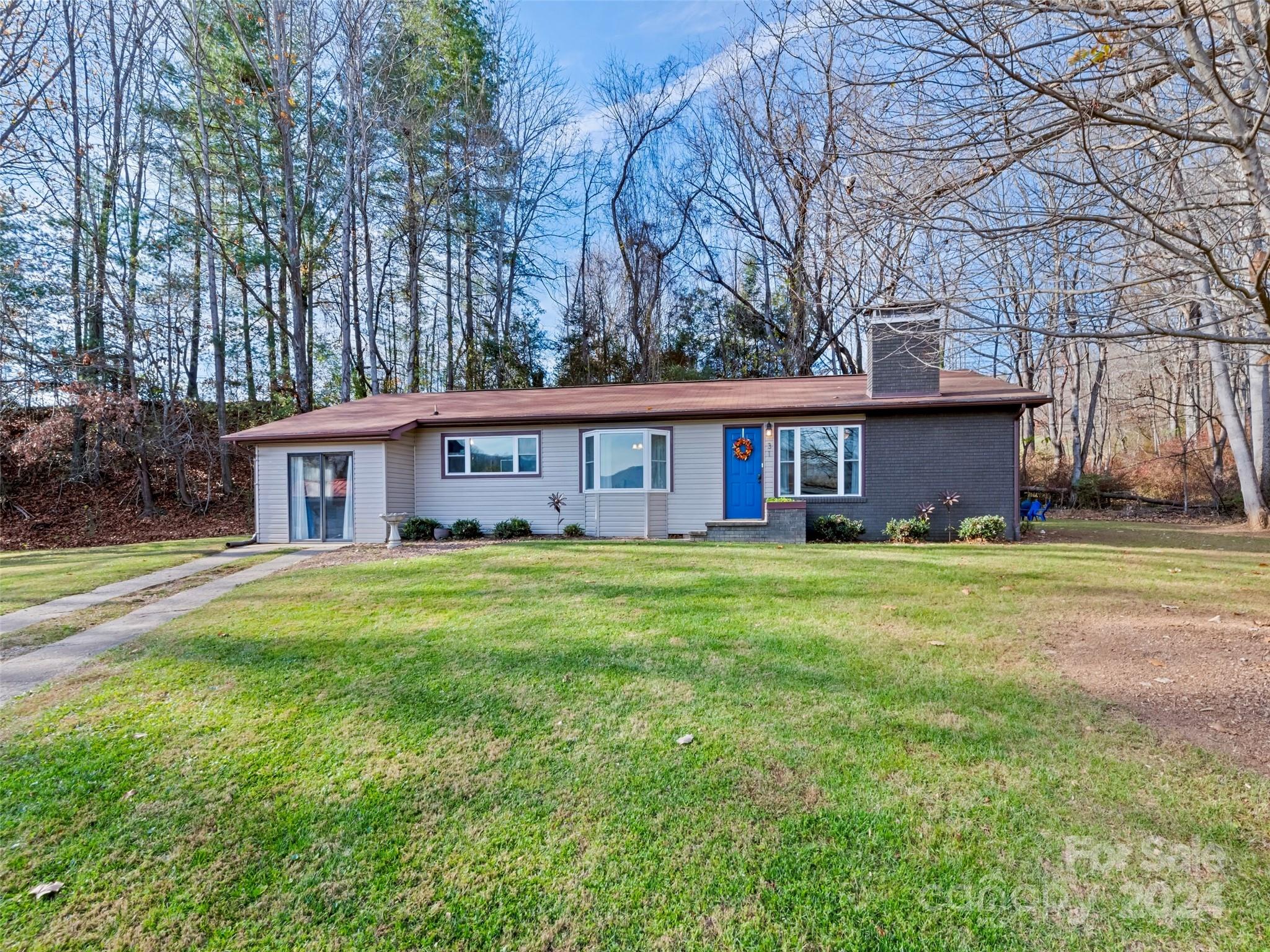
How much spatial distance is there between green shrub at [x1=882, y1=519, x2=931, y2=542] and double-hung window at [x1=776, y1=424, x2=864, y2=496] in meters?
0.94

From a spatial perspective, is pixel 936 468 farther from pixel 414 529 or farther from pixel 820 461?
pixel 414 529

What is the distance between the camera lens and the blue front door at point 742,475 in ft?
37.8

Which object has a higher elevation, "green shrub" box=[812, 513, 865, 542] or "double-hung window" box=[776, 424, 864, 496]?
"double-hung window" box=[776, 424, 864, 496]

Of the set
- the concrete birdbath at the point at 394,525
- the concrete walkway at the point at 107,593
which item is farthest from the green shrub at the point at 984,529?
the concrete walkway at the point at 107,593

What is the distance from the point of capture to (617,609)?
18.2ft

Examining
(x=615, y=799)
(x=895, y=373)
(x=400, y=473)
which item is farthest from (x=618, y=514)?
(x=615, y=799)

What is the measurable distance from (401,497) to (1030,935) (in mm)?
12184

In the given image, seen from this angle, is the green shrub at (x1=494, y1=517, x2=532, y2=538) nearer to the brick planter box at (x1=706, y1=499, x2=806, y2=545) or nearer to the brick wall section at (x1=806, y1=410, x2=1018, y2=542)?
the brick planter box at (x1=706, y1=499, x2=806, y2=545)

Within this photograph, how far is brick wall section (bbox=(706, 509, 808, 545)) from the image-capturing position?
1063 centimetres

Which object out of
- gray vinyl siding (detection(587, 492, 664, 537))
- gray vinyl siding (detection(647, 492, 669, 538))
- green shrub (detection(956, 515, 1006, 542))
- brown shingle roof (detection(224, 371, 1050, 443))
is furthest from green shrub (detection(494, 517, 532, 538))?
green shrub (detection(956, 515, 1006, 542))

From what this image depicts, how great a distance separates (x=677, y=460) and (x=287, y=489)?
27.2ft

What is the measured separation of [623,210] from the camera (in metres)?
23.9

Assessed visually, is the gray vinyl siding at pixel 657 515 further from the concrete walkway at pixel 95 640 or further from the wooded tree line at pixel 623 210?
the concrete walkway at pixel 95 640

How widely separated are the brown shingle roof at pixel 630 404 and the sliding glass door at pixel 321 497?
1.81ft
